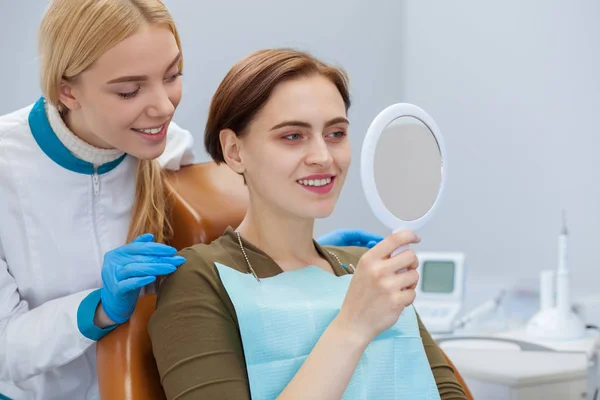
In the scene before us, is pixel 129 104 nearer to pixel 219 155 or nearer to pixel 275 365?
pixel 219 155

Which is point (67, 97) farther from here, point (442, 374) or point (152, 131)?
point (442, 374)

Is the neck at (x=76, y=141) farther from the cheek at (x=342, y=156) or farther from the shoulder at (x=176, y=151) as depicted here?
the cheek at (x=342, y=156)

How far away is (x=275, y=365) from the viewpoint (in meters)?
1.16

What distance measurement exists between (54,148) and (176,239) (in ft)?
0.98

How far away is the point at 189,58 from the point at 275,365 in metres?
1.60

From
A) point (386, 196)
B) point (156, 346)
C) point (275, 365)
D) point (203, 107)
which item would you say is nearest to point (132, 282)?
point (156, 346)

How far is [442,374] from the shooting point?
1356 millimetres

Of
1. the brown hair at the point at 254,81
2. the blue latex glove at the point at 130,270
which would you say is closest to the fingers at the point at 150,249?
the blue latex glove at the point at 130,270

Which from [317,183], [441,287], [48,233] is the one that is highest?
[317,183]

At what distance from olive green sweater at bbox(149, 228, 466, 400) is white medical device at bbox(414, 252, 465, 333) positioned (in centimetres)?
137

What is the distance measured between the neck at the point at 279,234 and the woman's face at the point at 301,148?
1.8 inches

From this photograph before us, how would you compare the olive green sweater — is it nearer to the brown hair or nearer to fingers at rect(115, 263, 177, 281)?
fingers at rect(115, 263, 177, 281)

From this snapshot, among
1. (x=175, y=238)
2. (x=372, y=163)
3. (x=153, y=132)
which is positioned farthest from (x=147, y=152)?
(x=372, y=163)

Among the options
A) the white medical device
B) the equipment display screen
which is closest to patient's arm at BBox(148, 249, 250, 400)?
the white medical device
